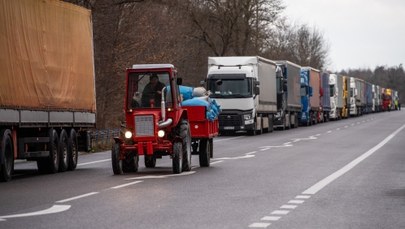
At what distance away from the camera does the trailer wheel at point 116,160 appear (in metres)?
21.4

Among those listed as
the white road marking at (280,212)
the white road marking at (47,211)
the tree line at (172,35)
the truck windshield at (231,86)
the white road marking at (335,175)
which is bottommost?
the white road marking at (335,175)

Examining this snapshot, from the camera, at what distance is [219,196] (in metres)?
15.6

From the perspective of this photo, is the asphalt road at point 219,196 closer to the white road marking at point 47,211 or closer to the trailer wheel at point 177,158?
the white road marking at point 47,211

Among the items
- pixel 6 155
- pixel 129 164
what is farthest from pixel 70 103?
pixel 6 155

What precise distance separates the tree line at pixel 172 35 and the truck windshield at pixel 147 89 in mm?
20002

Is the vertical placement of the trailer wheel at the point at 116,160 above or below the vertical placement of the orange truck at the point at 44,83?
below

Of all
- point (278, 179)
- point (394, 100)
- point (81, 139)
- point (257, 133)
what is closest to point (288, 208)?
point (278, 179)

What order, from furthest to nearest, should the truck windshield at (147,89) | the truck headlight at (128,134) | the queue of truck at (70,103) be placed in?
the truck windshield at (147,89) < the truck headlight at (128,134) < the queue of truck at (70,103)

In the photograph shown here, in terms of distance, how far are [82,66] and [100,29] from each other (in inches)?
796

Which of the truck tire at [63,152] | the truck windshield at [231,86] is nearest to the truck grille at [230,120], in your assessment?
the truck windshield at [231,86]

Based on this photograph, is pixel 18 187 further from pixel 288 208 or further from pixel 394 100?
pixel 394 100

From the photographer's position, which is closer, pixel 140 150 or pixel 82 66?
pixel 140 150

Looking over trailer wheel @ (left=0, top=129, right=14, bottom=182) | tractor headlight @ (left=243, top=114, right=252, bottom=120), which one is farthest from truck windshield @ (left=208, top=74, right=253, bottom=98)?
trailer wheel @ (left=0, top=129, right=14, bottom=182)

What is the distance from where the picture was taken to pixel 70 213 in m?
13.1
